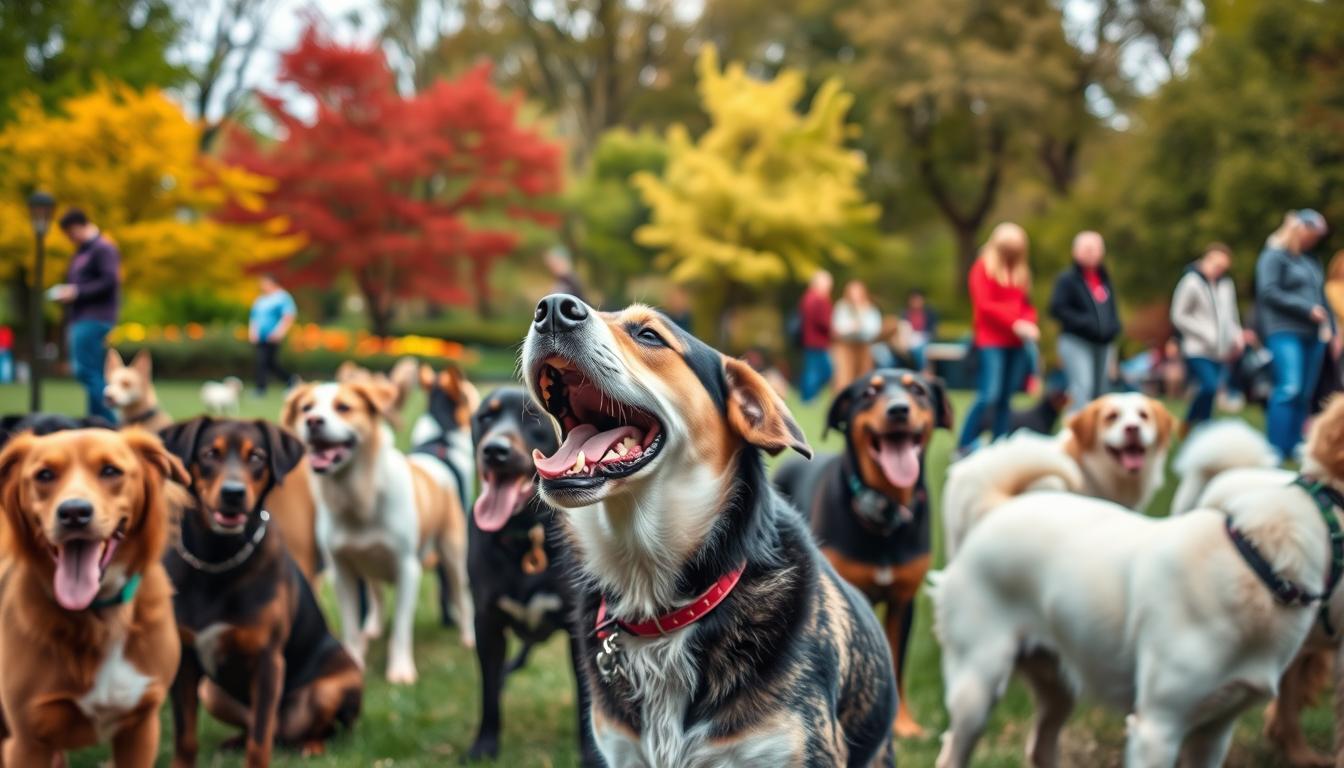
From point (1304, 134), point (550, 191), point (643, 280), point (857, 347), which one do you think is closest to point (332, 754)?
point (857, 347)

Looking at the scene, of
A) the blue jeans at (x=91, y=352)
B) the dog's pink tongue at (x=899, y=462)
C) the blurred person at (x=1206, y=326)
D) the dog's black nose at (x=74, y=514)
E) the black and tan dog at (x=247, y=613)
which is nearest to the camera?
the dog's black nose at (x=74, y=514)

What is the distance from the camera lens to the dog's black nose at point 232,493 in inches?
165

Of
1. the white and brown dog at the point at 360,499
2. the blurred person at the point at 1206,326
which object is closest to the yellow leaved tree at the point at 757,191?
the blurred person at the point at 1206,326

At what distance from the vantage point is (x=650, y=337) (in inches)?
103

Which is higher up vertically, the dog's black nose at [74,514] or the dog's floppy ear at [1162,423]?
the dog's black nose at [74,514]

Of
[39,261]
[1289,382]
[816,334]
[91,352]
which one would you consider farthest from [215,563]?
[816,334]

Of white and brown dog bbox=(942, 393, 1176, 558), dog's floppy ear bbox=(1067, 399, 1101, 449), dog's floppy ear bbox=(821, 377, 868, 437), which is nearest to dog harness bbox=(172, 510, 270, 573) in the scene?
dog's floppy ear bbox=(821, 377, 868, 437)

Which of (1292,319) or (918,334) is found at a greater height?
(1292,319)

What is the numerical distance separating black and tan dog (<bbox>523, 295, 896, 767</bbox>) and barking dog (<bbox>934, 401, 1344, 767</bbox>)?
1.44 m

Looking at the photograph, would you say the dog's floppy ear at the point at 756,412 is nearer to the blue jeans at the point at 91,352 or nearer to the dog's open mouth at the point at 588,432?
the dog's open mouth at the point at 588,432

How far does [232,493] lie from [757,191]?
100.0ft

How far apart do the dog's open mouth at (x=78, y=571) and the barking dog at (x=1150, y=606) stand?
297 cm

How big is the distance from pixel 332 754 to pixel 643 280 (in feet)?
116

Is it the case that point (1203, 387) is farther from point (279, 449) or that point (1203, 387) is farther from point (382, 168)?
point (382, 168)
